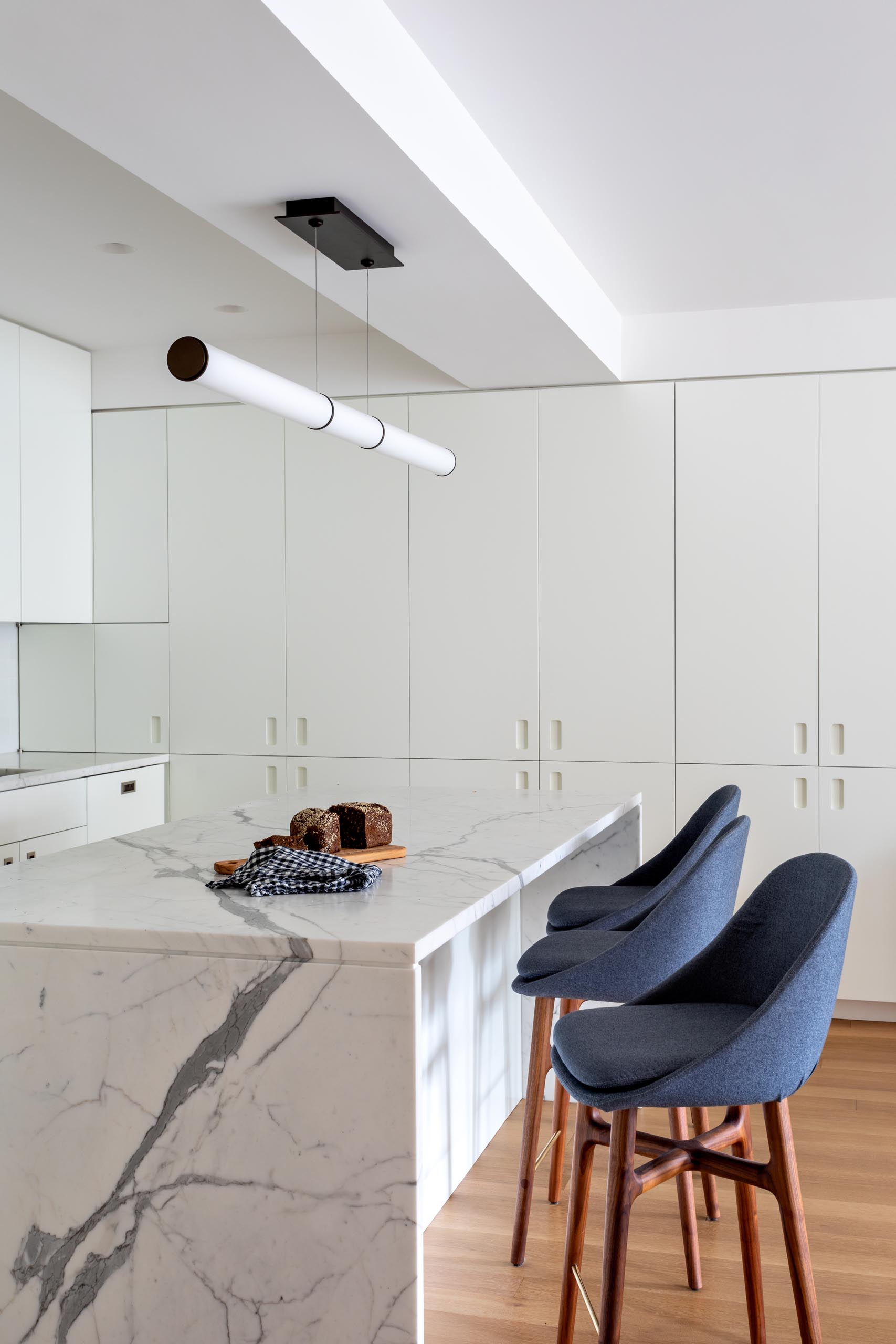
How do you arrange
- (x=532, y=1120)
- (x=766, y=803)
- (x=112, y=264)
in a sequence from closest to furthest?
(x=532, y=1120), (x=112, y=264), (x=766, y=803)

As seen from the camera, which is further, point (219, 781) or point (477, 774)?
point (219, 781)

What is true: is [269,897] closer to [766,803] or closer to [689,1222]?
[689,1222]

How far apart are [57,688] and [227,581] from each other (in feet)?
2.94

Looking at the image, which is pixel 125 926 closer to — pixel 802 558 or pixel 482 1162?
pixel 482 1162

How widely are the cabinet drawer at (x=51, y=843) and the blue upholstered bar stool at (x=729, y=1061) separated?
8.45 ft

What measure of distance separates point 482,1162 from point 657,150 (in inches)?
102

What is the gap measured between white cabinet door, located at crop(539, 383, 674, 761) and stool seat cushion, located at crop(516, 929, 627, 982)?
197 centimetres

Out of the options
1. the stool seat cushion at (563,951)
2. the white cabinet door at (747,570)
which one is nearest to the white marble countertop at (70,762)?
the white cabinet door at (747,570)

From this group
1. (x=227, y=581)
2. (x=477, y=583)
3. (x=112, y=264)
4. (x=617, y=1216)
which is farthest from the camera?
(x=227, y=581)

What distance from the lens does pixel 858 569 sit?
436cm

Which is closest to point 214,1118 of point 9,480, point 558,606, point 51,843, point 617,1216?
point 617,1216

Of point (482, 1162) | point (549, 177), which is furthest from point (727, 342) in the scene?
point (482, 1162)

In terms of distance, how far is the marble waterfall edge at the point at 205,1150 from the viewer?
1546mm

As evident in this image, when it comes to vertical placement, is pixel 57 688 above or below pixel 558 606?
below
